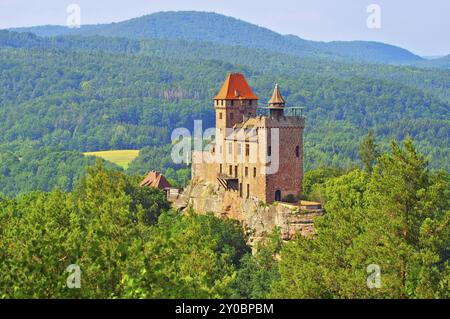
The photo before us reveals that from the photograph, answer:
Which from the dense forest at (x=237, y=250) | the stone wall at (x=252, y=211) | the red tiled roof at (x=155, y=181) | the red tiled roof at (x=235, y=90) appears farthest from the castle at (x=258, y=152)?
the red tiled roof at (x=155, y=181)

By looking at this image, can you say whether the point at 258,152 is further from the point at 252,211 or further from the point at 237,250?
the point at 237,250

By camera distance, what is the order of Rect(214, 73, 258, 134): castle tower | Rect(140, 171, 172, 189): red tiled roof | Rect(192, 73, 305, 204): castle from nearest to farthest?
1. Rect(192, 73, 305, 204): castle
2. Rect(214, 73, 258, 134): castle tower
3. Rect(140, 171, 172, 189): red tiled roof

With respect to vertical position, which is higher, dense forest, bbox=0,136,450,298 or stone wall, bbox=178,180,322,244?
dense forest, bbox=0,136,450,298

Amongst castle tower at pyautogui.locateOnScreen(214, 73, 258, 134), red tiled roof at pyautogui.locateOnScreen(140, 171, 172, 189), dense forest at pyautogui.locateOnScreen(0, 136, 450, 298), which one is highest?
castle tower at pyautogui.locateOnScreen(214, 73, 258, 134)

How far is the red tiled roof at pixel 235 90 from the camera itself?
84.8 metres

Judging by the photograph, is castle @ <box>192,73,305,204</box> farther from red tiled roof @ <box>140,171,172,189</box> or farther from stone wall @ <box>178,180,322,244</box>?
red tiled roof @ <box>140,171,172,189</box>

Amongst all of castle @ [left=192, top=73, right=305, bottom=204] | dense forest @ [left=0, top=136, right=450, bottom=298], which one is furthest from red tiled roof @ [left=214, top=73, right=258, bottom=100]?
dense forest @ [left=0, top=136, right=450, bottom=298]

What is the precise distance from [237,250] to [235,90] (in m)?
13.1

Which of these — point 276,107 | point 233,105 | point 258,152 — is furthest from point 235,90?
point 258,152

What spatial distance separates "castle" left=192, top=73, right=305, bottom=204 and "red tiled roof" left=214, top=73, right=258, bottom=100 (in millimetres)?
238

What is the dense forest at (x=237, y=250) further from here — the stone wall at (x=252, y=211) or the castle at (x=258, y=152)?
the castle at (x=258, y=152)

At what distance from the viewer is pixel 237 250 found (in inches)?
3061

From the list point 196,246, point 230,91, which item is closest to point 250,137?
point 230,91

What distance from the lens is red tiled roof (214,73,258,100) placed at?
8481 centimetres
